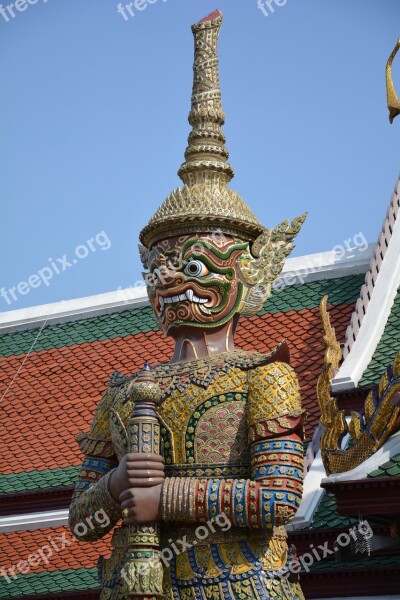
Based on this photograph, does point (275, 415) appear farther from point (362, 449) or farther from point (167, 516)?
point (362, 449)

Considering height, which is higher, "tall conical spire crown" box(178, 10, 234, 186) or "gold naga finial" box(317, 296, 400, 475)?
"tall conical spire crown" box(178, 10, 234, 186)

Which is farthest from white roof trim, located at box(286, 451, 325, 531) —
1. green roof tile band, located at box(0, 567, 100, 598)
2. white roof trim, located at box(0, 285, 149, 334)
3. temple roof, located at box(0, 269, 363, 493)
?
white roof trim, located at box(0, 285, 149, 334)

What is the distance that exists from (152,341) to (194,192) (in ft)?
18.5

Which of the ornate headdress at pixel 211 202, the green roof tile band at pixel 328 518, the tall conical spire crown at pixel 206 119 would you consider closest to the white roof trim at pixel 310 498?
the green roof tile band at pixel 328 518

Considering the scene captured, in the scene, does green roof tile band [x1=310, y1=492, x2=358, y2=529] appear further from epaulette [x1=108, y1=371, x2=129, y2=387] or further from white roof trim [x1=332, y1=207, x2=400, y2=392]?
epaulette [x1=108, y1=371, x2=129, y2=387]

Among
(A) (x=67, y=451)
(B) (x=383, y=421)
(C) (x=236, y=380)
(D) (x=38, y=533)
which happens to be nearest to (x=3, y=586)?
(D) (x=38, y=533)

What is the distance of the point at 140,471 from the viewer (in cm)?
623

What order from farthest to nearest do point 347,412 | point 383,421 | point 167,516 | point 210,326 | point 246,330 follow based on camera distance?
point 246,330
point 347,412
point 383,421
point 210,326
point 167,516

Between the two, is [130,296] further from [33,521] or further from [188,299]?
[188,299]

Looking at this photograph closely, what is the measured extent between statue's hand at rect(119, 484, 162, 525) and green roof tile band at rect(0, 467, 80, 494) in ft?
15.6

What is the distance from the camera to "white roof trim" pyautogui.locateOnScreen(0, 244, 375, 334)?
12.4 meters

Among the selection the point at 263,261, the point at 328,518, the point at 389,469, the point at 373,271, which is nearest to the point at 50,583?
the point at 328,518

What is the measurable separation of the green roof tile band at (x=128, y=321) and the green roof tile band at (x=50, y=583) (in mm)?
3273

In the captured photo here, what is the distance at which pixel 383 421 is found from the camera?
26.0 feet
